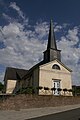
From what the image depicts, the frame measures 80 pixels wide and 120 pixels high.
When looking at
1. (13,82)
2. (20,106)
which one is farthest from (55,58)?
(13,82)

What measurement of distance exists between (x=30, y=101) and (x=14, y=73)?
77.8ft

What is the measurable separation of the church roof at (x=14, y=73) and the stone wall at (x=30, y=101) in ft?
63.5

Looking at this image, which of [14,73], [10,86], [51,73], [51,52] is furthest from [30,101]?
[14,73]

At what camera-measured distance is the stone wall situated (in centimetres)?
1606

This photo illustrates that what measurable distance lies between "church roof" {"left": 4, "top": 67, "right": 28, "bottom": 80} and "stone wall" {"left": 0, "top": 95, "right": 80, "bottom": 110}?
19.4 meters

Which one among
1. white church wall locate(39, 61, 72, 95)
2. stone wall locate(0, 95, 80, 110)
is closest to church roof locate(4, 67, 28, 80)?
white church wall locate(39, 61, 72, 95)

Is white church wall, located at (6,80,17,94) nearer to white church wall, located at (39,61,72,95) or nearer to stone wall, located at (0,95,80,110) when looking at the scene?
white church wall, located at (39,61,72,95)

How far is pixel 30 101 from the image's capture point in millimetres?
17453

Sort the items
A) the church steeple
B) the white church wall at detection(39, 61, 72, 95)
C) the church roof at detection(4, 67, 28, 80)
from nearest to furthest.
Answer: the white church wall at detection(39, 61, 72, 95) → the church steeple → the church roof at detection(4, 67, 28, 80)

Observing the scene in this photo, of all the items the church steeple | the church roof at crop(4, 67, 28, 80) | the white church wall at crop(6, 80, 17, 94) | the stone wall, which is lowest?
the stone wall

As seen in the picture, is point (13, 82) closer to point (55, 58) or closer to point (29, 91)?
point (55, 58)

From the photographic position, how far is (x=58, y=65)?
26547mm

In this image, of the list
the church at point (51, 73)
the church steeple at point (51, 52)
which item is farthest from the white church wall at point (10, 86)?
the church steeple at point (51, 52)

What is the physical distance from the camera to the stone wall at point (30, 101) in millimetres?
16062
